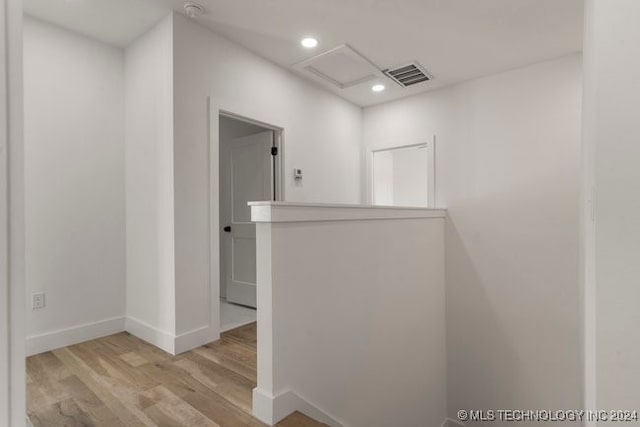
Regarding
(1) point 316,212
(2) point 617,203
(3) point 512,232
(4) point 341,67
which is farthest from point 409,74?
(2) point 617,203

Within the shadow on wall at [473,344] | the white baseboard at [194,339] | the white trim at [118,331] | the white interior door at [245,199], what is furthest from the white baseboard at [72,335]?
the shadow on wall at [473,344]

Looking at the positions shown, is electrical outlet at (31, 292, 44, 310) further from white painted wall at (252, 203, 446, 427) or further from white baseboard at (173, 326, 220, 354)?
white painted wall at (252, 203, 446, 427)

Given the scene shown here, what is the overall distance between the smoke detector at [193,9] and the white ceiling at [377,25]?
5cm

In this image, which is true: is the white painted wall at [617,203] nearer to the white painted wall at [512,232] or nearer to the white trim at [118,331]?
the white trim at [118,331]

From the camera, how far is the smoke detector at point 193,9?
231cm

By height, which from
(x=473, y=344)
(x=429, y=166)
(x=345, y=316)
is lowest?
(x=473, y=344)

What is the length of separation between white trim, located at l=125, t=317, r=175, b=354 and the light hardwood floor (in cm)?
5

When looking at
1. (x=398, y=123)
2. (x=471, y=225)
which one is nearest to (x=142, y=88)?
(x=398, y=123)

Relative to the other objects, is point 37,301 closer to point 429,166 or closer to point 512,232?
point 429,166

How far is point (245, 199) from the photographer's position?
381 cm

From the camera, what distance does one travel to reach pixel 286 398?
1616mm

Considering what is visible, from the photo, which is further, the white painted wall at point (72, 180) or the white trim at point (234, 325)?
the white trim at point (234, 325)

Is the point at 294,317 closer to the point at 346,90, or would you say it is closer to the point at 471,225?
the point at 471,225

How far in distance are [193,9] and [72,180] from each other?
1.62m
